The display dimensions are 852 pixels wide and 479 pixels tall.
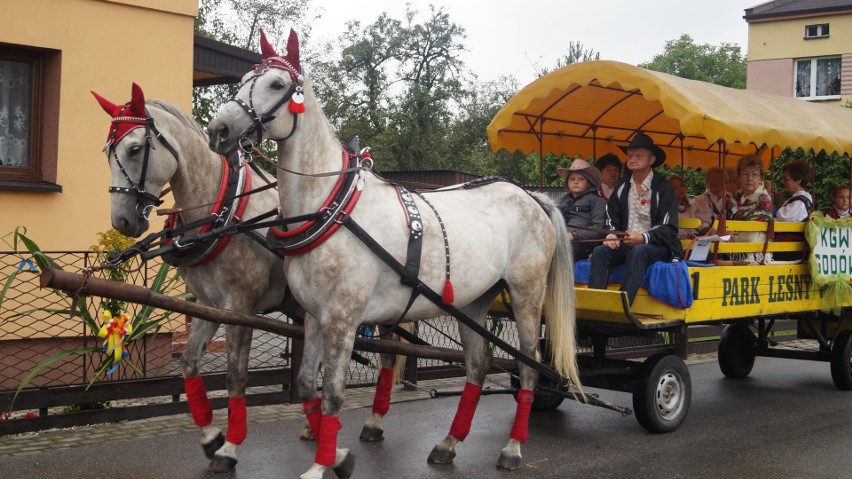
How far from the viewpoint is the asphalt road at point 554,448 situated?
194 inches

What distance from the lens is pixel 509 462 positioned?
4.98 meters

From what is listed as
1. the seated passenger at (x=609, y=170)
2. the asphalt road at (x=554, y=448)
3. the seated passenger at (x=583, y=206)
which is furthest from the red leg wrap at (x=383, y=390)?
the seated passenger at (x=609, y=170)

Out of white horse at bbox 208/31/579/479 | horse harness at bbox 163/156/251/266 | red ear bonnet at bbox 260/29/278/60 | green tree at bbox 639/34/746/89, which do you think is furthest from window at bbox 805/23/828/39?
red ear bonnet at bbox 260/29/278/60

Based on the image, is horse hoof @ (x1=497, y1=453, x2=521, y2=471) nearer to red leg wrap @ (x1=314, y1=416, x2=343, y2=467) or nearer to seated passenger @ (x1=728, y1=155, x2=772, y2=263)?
red leg wrap @ (x1=314, y1=416, x2=343, y2=467)

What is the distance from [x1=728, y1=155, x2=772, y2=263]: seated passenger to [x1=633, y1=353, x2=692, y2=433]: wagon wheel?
1.48 m

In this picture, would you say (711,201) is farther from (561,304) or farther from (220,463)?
(220,463)

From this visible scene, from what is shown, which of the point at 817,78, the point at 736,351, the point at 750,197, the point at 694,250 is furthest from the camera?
the point at 817,78

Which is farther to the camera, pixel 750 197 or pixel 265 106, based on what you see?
pixel 750 197

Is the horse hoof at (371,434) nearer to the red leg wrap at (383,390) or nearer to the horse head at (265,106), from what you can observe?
the red leg wrap at (383,390)

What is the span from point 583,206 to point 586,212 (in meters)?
0.06

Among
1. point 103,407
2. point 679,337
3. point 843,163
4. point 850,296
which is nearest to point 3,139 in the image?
point 103,407

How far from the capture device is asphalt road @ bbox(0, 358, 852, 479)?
16.2 ft

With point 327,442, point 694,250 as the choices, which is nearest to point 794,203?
point 694,250

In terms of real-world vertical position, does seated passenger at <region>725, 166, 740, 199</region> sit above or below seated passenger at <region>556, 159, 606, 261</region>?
above
